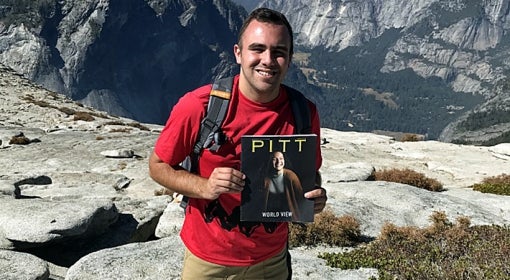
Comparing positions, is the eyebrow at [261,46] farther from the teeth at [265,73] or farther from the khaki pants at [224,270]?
the khaki pants at [224,270]

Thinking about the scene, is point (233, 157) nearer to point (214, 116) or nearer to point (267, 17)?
point (214, 116)

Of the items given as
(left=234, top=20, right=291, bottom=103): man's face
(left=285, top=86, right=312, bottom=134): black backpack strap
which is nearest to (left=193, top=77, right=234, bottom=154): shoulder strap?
(left=234, top=20, right=291, bottom=103): man's face

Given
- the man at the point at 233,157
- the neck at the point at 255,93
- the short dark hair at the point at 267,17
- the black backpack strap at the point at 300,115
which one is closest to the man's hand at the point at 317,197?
the man at the point at 233,157

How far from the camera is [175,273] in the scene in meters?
9.65

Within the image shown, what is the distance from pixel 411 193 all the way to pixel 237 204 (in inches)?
547

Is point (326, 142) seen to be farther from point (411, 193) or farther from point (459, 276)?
point (459, 276)

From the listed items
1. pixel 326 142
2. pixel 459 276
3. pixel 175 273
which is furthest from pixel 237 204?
pixel 326 142

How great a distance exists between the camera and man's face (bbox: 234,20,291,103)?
4.82 metres

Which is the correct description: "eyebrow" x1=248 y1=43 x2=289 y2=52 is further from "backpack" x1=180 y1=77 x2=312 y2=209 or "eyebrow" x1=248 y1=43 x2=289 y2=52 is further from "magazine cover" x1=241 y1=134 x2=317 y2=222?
"magazine cover" x1=241 y1=134 x2=317 y2=222

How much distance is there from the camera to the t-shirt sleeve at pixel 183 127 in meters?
4.90

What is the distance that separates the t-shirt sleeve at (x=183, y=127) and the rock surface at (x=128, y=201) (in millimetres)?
5236

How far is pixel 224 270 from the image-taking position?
5.30 metres

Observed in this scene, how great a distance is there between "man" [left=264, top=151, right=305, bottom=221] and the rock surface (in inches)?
199

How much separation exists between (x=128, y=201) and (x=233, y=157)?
43.5ft
